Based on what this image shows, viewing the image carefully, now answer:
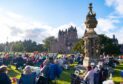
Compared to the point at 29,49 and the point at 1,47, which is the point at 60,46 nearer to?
the point at 29,49

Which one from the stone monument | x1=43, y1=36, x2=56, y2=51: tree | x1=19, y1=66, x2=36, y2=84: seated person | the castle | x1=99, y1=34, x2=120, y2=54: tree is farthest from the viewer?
x1=43, y1=36, x2=56, y2=51: tree

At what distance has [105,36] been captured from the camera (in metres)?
98.3

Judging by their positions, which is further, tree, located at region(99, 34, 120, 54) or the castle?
the castle

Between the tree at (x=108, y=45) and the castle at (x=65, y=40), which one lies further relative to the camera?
the castle at (x=65, y=40)

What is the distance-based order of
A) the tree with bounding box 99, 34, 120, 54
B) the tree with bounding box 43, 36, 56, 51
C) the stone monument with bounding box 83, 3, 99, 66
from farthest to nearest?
the tree with bounding box 43, 36, 56, 51, the tree with bounding box 99, 34, 120, 54, the stone monument with bounding box 83, 3, 99, 66

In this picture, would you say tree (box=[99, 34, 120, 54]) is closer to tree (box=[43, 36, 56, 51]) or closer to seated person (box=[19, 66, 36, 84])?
tree (box=[43, 36, 56, 51])

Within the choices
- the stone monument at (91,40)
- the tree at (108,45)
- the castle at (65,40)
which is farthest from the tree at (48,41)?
the stone monument at (91,40)

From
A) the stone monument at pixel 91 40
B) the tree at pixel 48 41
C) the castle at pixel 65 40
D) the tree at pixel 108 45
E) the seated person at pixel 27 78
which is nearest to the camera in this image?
the seated person at pixel 27 78

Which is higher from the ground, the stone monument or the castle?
the castle

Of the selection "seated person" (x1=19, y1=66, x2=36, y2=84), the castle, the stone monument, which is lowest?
"seated person" (x1=19, y1=66, x2=36, y2=84)

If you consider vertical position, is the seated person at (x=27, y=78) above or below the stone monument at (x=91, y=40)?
below

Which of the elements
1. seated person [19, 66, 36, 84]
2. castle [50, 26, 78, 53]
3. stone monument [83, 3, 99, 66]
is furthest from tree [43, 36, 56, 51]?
seated person [19, 66, 36, 84]

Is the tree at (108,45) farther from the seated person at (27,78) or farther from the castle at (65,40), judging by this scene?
the seated person at (27,78)

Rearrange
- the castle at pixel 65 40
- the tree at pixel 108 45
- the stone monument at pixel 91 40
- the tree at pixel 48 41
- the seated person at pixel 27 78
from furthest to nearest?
the tree at pixel 48 41 → the castle at pixel 65 40 → the tree at pixel 108 45 → the stone monument at pixel 91 40 → the seated person at pixel 27 78
